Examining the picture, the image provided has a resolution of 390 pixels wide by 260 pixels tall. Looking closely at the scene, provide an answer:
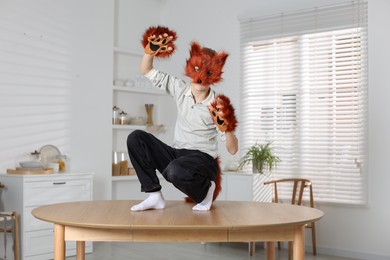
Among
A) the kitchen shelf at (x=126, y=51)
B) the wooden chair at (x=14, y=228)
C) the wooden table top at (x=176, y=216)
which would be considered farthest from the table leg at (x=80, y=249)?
the kitchen shelf at (x=126, y=51)

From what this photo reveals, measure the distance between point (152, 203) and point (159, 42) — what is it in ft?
2.81

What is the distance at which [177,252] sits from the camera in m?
5.28

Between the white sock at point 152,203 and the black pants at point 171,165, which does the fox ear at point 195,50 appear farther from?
the white sock at point 152,203

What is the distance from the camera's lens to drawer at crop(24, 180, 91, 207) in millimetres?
4777

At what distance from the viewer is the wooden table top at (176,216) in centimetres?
234

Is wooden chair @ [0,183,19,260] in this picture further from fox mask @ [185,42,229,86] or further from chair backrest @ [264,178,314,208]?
fox mask @ [185,42,229,86]

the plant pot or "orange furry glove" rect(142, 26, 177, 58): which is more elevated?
"orange furry glove" rect(142, 26, 177, 58)

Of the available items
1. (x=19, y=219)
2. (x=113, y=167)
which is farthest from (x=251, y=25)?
(x=19, y=219)

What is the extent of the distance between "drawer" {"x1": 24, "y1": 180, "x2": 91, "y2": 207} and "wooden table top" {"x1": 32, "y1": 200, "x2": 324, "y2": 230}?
193cm

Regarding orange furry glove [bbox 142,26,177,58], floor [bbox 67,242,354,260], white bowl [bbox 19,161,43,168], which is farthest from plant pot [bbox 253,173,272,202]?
orange furry glove [bbox 142,26,177,58]

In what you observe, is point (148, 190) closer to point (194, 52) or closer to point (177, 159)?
point (177, 159)

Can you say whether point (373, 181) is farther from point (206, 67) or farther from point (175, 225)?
point (175, 225)

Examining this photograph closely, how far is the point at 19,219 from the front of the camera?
4754 mm

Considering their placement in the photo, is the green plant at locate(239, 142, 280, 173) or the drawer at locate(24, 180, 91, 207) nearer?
the drawer at locate(24, 180, 91, 207)
